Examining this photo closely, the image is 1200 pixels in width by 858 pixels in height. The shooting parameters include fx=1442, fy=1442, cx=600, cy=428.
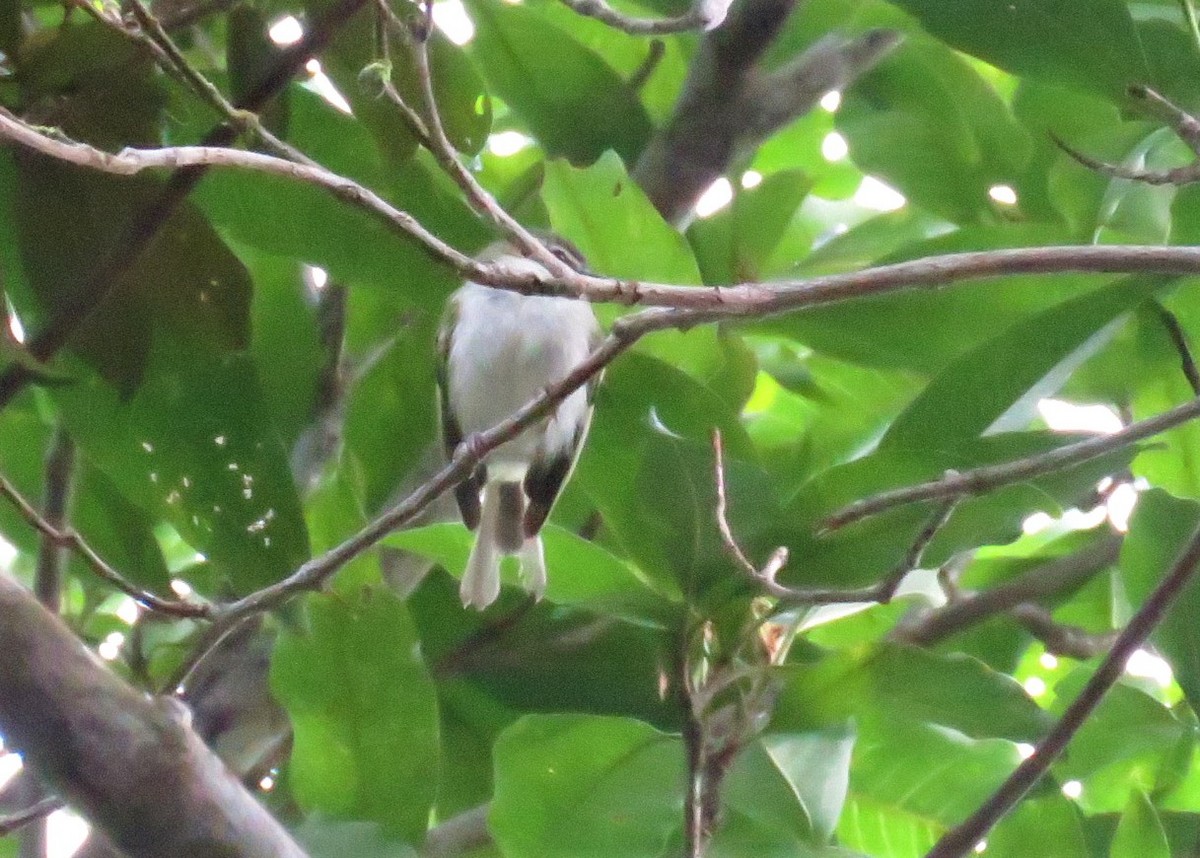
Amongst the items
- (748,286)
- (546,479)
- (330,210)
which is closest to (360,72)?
Answer: (330,210)

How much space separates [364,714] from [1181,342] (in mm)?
801

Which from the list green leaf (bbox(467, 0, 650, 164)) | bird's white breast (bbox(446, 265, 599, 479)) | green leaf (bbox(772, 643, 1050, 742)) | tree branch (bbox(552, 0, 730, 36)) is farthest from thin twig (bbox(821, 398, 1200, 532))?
bird's white breast (bbox(446, 265, 599, 479))

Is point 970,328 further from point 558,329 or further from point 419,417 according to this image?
point 558,329

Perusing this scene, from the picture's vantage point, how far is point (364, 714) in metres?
1.23

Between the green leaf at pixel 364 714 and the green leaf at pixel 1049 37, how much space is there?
0.72 meters

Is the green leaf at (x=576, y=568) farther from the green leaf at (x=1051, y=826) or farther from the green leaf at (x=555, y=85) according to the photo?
the green leaf at (x=555, y=85)

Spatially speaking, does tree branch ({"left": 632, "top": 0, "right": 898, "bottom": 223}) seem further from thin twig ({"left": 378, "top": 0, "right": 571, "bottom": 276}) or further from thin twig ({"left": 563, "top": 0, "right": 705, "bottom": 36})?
thin twig ({"left": 378, "top": 0, "right": 571, "bottom": 276})

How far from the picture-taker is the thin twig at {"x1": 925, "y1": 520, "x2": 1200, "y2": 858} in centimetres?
107

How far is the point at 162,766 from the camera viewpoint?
94cm

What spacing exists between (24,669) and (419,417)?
2.16ft

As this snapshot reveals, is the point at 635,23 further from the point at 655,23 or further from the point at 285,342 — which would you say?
the point at 285,342

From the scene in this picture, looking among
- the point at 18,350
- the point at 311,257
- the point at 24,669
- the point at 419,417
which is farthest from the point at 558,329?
the point at 24,669

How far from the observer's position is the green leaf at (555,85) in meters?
1.59

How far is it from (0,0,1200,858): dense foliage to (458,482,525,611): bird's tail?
0.05 metres
